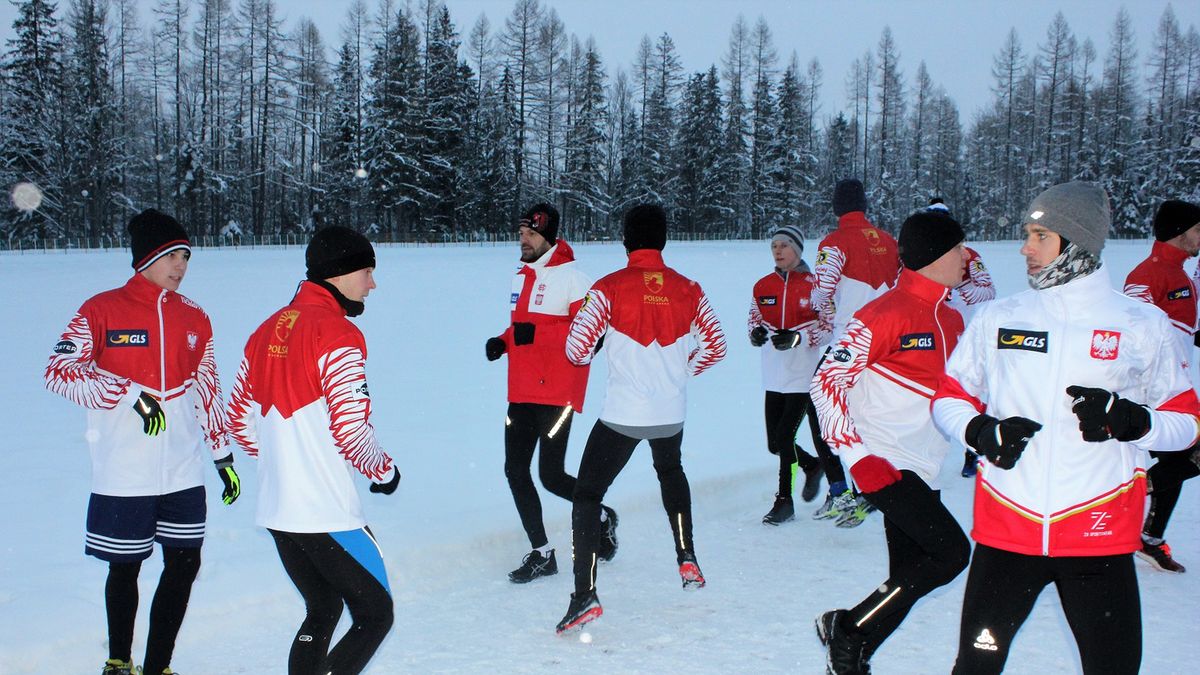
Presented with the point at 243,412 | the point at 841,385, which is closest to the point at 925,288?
the point at 841,385

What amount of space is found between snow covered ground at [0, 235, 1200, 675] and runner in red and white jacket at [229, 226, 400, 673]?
1.05 m

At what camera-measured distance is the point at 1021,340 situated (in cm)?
268

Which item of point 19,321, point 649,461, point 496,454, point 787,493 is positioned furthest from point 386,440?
point 19,321

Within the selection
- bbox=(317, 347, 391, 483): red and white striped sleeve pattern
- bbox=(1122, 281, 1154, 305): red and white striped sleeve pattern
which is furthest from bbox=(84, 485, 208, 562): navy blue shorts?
bbox=(1122, 281, 1154, 305): red and white striped sleeve pattern

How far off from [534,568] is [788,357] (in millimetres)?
2246

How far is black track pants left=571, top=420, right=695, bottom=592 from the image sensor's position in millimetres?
4340

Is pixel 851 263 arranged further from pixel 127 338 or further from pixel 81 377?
pixel 81 377

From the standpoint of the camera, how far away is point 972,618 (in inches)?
107

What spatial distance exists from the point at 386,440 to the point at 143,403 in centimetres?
459

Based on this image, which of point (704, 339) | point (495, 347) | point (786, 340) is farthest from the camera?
point (786, 340)

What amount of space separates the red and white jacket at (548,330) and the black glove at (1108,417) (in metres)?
2.97

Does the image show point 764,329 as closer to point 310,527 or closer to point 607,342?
point 607,342

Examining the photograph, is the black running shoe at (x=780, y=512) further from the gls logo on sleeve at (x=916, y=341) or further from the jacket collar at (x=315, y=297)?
the jacket collar at (x=315, y=297)

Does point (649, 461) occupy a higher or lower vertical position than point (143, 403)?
lower
